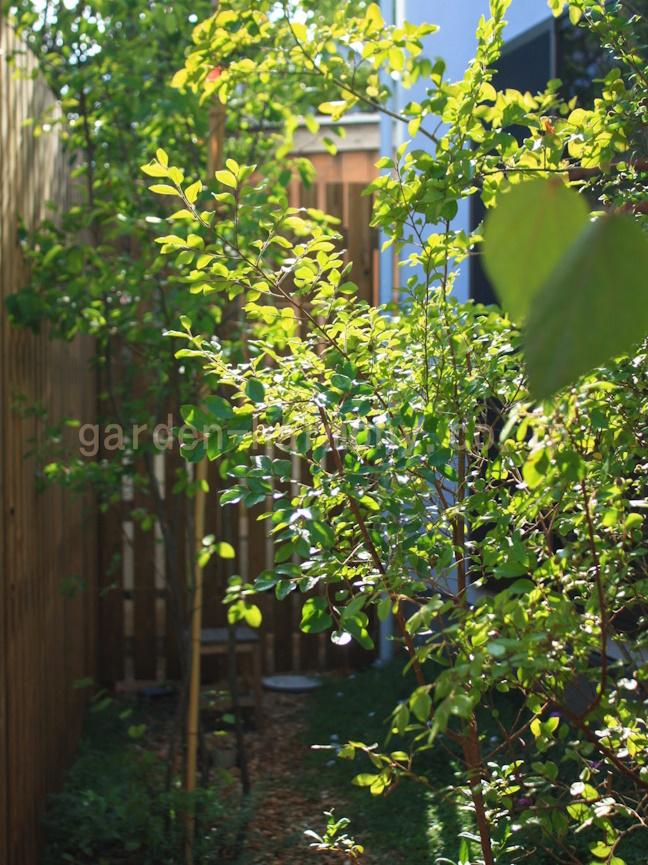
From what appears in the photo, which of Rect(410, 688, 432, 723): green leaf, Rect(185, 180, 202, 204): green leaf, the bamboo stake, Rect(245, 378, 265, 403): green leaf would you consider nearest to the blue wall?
the bamboo stake

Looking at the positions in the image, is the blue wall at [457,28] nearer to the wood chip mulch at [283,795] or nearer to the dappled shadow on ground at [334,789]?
the dappled shadow on ground at [334,789]

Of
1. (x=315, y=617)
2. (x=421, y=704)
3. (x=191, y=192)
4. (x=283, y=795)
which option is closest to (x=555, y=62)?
(x=191, y=192)

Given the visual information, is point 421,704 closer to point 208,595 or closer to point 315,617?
point 315,617

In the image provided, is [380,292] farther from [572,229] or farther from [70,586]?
[572,229]

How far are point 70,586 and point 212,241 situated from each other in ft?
4.37

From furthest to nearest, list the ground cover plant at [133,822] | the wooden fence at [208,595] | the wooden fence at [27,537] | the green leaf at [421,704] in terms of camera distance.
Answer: the wooden fence at [208,595] < the ground cover plant at [133,822] < the wooden fence at [27,537] < the green leaf at [421,704]

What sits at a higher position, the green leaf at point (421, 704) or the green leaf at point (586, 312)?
the green leaf at point (586, 312)

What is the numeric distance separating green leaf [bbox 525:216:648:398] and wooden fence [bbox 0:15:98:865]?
2.59 meters

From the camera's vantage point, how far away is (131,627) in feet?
17.8

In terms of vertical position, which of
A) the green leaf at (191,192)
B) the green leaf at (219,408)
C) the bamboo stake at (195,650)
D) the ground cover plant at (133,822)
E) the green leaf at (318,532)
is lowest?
the ground cover plant at (133,822)

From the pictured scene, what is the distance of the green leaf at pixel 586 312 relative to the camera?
26 cm

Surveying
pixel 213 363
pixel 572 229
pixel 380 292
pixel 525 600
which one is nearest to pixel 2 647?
pixel 213 363

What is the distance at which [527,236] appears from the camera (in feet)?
0.91

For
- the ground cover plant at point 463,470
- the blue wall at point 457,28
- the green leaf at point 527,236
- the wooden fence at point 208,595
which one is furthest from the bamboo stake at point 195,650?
the green leaf at point 527,236
